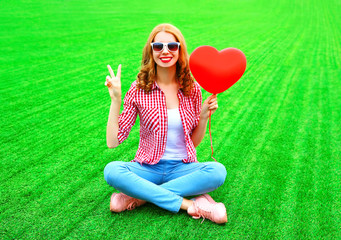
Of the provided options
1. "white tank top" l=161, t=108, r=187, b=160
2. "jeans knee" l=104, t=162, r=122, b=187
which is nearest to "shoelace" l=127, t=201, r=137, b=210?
"jeans knee" l=104, t=162, r=122, b=187

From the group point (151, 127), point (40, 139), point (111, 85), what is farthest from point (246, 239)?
point (40, 139)

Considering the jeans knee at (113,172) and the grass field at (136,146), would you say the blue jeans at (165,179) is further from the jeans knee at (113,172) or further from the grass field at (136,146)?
the grass field at (136,146)

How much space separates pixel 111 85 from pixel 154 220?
870mm

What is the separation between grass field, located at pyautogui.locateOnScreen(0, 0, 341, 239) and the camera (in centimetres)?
187

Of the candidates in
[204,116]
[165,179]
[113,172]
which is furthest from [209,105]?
[113,172]

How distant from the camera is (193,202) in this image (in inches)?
76.8

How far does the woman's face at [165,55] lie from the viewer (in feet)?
6.30

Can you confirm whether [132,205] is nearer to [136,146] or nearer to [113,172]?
[113,172]

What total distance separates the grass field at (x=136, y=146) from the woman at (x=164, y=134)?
123 mm

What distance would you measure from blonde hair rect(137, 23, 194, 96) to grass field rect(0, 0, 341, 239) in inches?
31.8

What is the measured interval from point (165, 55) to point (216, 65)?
0.34 m

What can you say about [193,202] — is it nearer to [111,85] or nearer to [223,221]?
[223,221]

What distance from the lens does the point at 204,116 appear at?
6.77ft

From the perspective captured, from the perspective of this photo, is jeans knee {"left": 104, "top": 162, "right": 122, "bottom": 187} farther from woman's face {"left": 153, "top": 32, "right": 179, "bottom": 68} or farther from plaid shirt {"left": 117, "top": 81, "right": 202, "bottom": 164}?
woman's face {"left": 153, "top": 32, "right": 179, "bottom": 68}
